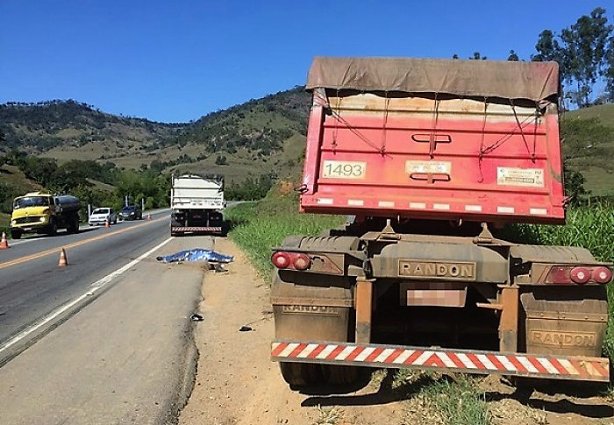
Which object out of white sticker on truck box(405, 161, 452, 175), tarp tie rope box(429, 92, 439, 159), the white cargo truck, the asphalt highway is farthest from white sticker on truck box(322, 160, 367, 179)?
the white cargo truck

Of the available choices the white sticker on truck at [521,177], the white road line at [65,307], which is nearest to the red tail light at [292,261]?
the white sticker on truck at [521,177]

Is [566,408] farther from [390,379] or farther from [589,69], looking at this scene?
[589,69]

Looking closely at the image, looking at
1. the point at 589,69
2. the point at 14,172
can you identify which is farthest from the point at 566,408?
the point at 589,69

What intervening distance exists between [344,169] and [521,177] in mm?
1650

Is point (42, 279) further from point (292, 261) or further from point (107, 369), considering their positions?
point (292, 261)

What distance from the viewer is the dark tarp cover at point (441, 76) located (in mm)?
6578

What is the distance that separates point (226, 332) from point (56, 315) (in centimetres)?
312

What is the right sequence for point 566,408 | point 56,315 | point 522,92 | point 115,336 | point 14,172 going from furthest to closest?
point 14,172, point 56,315, point 115,336, point 522,92, point 566,408

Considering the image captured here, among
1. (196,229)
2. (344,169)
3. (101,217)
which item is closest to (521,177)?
(344,169)

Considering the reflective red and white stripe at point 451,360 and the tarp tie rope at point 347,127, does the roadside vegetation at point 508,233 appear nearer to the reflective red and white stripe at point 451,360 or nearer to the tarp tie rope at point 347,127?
the reflective red and white stripe at point 451,360

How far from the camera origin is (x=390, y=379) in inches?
257

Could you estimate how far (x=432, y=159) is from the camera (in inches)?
255

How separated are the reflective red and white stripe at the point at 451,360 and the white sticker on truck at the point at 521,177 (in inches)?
67.8

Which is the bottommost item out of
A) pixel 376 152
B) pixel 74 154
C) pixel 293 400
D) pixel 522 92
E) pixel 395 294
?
pixel 293 400
